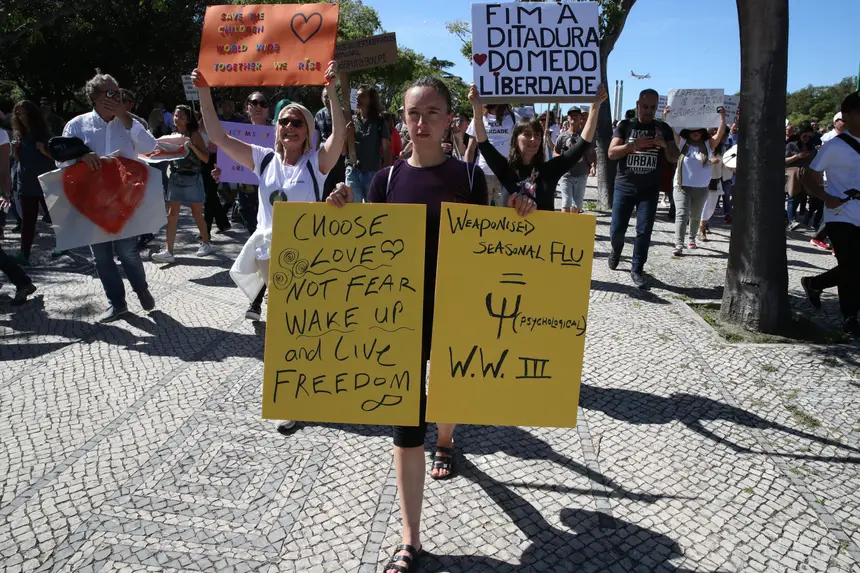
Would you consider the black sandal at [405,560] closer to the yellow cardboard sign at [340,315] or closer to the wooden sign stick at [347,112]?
the yellow cardboard sign at [340,315]

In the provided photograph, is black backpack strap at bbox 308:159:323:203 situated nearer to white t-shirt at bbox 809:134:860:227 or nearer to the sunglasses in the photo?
the sunglasses

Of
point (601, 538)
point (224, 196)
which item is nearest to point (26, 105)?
point (224, 196)

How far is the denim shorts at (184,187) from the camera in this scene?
24.6 ft

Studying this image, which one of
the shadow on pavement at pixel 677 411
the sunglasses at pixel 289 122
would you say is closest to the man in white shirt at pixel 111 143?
the sunglasses at pixel 289 122

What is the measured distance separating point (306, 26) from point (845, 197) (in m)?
4.50

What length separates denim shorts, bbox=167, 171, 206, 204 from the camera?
24.6 feet

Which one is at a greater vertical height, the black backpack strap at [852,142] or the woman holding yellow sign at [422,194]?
the black backpack strap at [852,142]

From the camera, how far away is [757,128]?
4.86 m

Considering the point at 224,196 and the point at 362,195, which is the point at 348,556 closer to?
the point at 362,195

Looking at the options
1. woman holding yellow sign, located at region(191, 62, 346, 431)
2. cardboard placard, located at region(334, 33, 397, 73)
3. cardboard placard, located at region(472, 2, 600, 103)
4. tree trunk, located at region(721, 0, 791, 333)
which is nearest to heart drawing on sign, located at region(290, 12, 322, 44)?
woman holding yellow sign, located at region(191, 62, 346, 431)

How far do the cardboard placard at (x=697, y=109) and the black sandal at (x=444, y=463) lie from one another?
704cm

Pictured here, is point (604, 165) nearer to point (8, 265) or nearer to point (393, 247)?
point (8, 265)

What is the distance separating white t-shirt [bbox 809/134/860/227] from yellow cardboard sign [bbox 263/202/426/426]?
14.3 feet

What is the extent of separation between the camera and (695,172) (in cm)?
790
